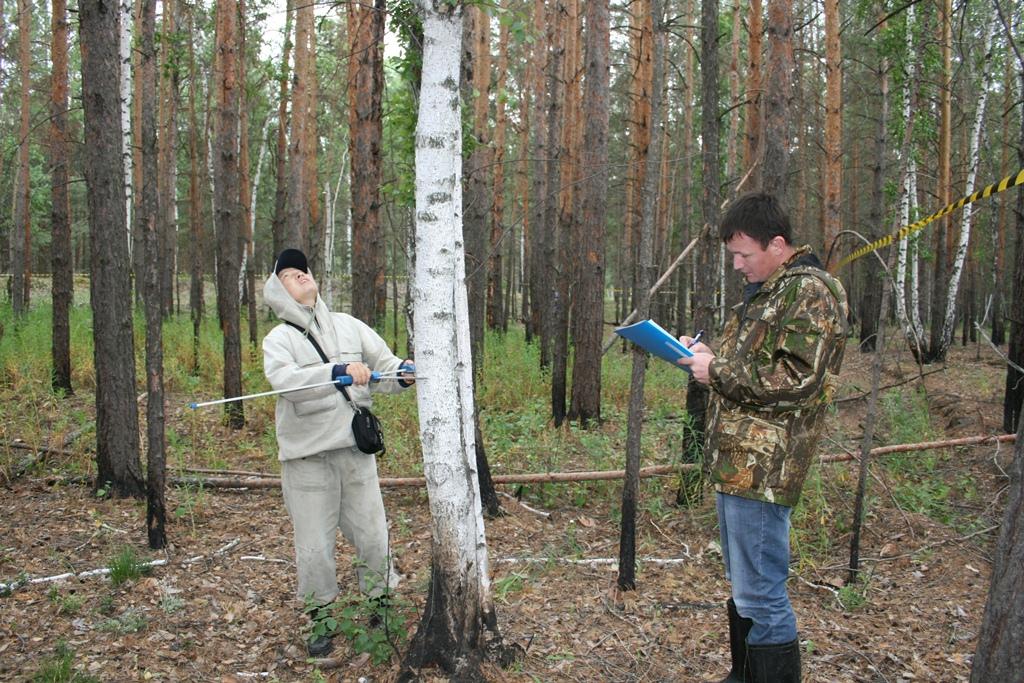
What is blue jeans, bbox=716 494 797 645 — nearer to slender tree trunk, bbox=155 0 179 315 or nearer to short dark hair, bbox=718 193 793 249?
short dark hair, bbox=718 193 793 249

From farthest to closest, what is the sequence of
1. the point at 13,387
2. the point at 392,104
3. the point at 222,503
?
the point at 13,387 → the point at 222,503 → the point at 392,104

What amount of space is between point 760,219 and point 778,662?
1756 mm

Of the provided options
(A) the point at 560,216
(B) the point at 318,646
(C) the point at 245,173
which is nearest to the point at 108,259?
(B) the point at 318,646

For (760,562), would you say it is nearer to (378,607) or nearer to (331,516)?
(378,607)

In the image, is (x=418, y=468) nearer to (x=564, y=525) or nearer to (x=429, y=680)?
(x=564, y=525)

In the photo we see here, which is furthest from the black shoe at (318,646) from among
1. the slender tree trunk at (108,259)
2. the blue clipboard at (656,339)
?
the slender tree trunk at (108,259)

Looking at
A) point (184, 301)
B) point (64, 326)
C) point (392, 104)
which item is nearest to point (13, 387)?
point (64, 326)

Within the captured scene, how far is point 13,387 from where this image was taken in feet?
28.7

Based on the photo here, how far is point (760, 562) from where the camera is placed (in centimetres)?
277

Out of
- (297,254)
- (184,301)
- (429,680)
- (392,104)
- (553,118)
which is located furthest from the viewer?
(184,301)

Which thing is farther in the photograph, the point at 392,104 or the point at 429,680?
the point at 392,104

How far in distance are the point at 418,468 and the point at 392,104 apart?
3081 millimetres

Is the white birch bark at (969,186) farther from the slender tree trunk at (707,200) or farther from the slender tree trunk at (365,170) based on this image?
the slender tree trunk at (365,170)

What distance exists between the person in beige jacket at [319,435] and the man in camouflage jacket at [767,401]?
171cm
